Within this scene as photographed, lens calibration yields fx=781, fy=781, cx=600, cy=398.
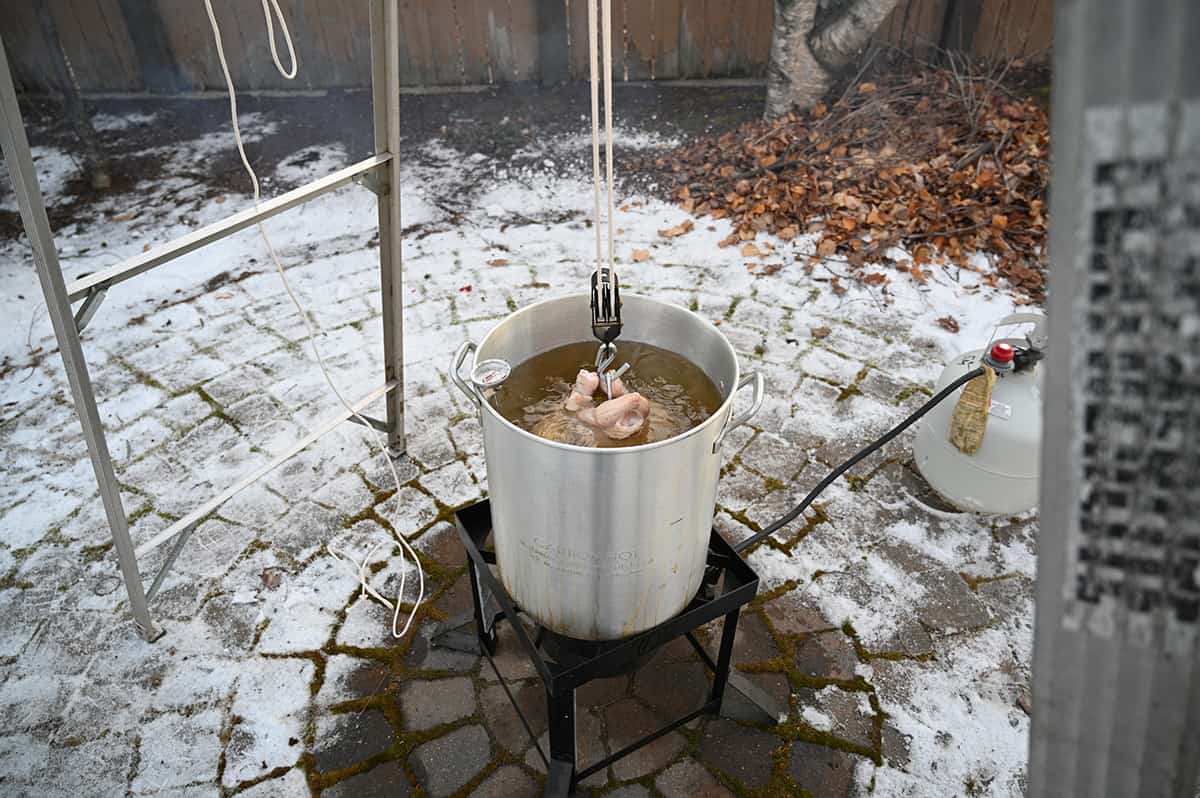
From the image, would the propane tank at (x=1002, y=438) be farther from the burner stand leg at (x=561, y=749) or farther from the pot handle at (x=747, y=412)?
the burner stand leg at (x=561, y=749)

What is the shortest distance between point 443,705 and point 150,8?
8.21 metres

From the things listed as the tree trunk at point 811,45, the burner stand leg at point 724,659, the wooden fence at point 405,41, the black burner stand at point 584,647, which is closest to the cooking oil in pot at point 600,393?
the black burner stand at point 584,647

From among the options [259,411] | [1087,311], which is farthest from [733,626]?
[259,411]

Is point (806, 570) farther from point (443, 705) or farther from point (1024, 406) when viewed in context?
point (443, 705)

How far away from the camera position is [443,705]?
2770 mm

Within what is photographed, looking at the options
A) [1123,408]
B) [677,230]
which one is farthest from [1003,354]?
[677,230]

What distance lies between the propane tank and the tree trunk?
3829 millimetres

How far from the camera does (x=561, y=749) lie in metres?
2.37

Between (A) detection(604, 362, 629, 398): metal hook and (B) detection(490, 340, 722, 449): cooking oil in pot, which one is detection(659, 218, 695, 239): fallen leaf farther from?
(A) detection(604, 362, 629, 398): metal hook

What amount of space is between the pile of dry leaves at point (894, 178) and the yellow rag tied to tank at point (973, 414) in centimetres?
186

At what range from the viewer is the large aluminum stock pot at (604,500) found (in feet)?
5.98

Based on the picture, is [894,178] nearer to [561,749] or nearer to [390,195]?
[390,195]

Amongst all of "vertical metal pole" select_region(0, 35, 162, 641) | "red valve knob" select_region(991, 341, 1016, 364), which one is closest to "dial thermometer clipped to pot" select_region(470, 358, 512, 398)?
"vertical metal pole" select_region(0, 35, 162, 641)

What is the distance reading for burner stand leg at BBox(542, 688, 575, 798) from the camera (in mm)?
2256
